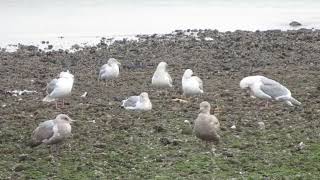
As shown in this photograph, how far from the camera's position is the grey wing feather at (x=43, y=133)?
40.4 ft

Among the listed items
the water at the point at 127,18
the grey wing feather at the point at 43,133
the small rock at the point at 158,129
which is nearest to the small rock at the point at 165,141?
the small rock at the point at 158,129

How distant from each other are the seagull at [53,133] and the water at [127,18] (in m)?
19.4

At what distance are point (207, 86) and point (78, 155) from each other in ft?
26.5

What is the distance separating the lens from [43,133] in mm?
12391

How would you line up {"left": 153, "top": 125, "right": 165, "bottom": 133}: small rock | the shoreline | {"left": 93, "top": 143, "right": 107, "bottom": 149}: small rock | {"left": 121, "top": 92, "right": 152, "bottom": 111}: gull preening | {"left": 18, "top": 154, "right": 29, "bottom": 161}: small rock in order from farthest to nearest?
the shoreline → {"left": 121, "top": 92, "right": 152, "bottom": 111}: gull preening → {"left": 153, "top": 125, "right": 165, "bottom": 133}: small rock → {"left": 93, "top": 143, "right": 107, "bottom": 149}: small rock → {"left": 18, "top": 154, "right": 29, "bottom": 161}: small rock

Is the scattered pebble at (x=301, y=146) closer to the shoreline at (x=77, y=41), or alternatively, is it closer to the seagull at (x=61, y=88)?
the seagull at (x=61, y=88)

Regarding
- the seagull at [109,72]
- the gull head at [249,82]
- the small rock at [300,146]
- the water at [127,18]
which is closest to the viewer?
the small rock at [300,146]

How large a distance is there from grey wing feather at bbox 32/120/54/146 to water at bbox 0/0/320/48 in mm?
19395

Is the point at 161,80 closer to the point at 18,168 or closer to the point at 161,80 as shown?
the point at 161,80

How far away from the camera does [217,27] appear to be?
39000 mm

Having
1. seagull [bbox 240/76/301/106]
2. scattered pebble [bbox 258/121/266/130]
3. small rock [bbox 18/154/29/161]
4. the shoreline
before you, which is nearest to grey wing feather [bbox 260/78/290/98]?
seagull [bbox 240/76/301/106]

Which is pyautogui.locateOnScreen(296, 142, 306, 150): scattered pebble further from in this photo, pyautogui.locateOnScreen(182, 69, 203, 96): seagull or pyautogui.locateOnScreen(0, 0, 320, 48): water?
pyautogui.locateOnScreen(0, 0, 320, 48): water

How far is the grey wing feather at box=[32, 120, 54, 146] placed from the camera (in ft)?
40.4

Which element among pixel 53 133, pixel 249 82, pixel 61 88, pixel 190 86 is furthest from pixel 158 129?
pixel 61 88
